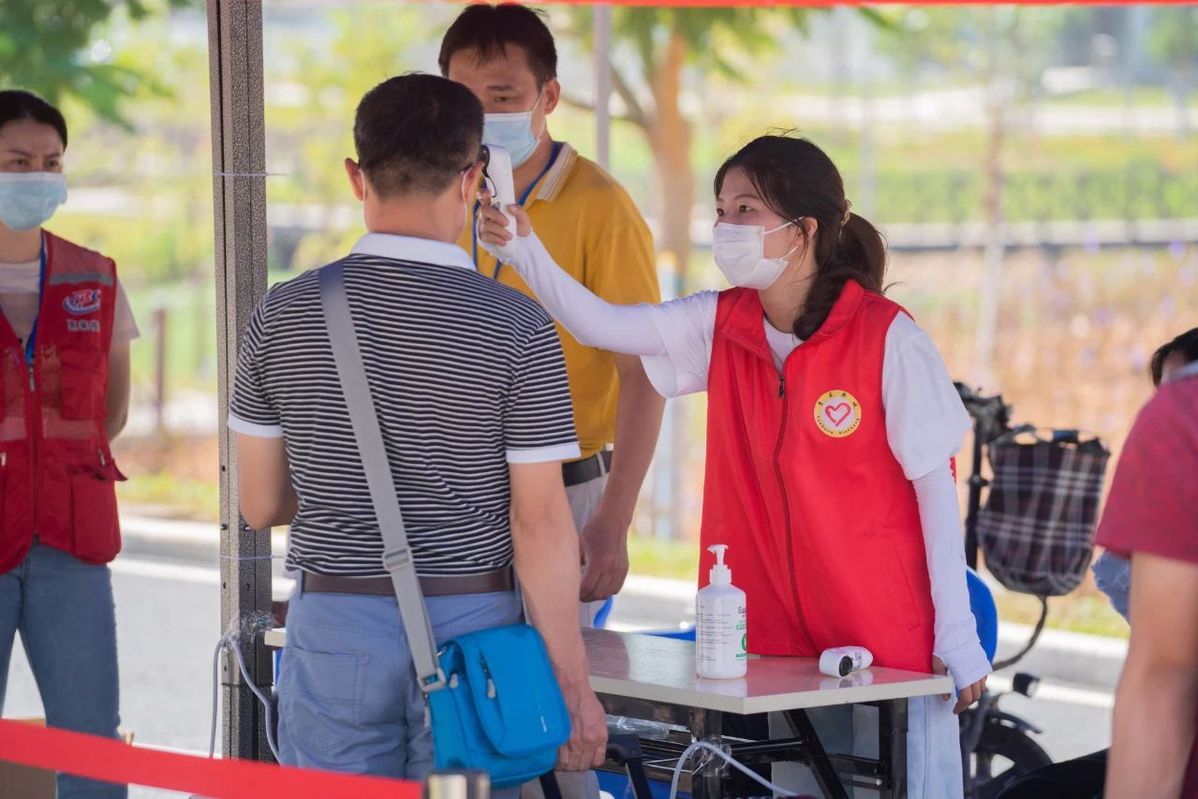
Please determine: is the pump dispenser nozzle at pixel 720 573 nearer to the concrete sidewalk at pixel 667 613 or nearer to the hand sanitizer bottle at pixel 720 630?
the hand sanitizer bottle at pixel 720 630

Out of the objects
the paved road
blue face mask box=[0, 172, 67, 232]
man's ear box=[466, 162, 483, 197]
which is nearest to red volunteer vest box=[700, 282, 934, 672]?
man's ear box=[466, 162, 483, 197]

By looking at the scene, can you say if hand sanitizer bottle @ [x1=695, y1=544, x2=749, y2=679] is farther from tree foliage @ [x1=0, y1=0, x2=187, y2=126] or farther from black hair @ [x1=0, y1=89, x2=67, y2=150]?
tree foliage @ [x1=0, y1=0, x2=187, y2=126]

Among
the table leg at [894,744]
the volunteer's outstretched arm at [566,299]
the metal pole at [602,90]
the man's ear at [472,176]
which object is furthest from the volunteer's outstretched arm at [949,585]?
the metal pole at [602,90]

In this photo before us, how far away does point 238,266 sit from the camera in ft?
12.7

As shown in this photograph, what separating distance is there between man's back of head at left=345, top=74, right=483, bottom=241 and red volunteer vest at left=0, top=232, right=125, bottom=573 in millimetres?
1478

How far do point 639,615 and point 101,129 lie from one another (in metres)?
8.58

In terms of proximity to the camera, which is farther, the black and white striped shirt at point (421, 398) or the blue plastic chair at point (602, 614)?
the blue plastic chair at point (602, 614)

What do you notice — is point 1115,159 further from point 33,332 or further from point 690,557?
point 33,332

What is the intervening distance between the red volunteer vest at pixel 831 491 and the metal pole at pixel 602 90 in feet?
10.1

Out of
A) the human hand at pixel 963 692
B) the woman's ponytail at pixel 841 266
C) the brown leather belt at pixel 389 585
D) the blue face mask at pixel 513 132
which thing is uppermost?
the blue face mask at pixel 513 132

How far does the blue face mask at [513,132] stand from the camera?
12.9ft

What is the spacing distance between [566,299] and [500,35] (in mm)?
696

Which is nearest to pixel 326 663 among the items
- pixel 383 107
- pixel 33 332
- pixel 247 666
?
pixel 383 107

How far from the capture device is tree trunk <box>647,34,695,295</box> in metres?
10.6
